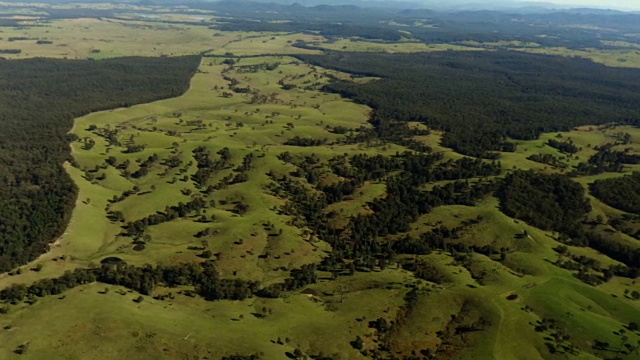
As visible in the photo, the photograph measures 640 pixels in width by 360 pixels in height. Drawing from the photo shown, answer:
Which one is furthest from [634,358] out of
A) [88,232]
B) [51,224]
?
[51,224]

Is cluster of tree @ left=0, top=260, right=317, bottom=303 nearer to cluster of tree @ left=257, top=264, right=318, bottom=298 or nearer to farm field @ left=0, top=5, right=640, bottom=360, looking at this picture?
cluster of tree @ left=257, top=264, right=318, bottom=298

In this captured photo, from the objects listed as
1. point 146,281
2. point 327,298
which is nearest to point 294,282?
point 327,298

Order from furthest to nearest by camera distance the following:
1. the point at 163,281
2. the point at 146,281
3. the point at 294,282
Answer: the point at 294,282
the point at 163,281
the point at 146,281

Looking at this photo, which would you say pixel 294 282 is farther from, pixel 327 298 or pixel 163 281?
pixel 163 281

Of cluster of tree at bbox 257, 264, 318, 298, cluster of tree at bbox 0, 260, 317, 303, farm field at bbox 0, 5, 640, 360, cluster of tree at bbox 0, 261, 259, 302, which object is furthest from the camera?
cluster of tree at bbox 257, 264, 318, 298

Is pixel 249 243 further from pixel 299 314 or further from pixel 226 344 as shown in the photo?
pixel 226 344

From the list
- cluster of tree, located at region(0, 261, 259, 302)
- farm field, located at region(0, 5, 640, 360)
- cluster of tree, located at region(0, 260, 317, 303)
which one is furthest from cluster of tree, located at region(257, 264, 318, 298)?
cluster of tree, located at region(0, 261, 259, 302)

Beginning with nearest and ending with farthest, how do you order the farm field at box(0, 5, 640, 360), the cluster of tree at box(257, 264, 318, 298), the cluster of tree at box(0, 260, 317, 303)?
the farm field at box(0, 5, 640, 360), the cluster of tree at box(0, 260, 317, 303), the cluster of tree at box(257, 264, 318, 298)

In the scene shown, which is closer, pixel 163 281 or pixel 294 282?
pixel 163 281

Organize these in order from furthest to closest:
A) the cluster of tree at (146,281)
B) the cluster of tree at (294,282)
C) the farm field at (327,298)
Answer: the cluster of tree at (294,282), the cluster of tree at (146,281), the farm field at (327,298)

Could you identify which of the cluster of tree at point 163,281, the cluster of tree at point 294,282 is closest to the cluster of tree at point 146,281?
the cluster of tree at point 163,281

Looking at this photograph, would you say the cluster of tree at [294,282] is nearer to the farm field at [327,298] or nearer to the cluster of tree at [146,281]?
the farm field at [327,298]

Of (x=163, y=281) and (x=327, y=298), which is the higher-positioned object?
(x=163, y=281)
